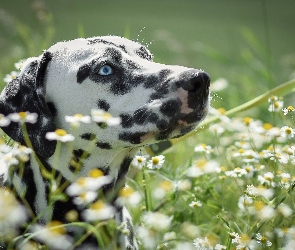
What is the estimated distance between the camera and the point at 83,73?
9.09 ft

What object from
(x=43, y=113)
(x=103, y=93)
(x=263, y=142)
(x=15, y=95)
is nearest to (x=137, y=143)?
(x=103, y=93)

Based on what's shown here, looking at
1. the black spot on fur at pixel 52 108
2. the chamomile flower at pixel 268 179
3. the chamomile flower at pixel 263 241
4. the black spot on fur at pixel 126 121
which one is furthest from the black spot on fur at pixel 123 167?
the chamomile flower at pixel 263 241

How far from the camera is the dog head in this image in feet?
8.52

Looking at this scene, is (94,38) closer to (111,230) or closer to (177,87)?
(177,87)

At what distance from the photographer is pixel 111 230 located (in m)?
2.50

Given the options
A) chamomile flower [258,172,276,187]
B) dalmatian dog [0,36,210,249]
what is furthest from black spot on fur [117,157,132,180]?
chamomile flower [258,172,276,187]

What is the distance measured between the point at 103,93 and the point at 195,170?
0.67 meters

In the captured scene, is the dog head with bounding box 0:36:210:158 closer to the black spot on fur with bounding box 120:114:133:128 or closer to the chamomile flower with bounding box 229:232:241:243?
the black spot on fur with bounding box 120:114:133:128

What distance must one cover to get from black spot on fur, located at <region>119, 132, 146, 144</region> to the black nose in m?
0.30

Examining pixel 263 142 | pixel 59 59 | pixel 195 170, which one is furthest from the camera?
pixel 263 142

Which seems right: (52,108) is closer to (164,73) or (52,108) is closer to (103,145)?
(103,145)

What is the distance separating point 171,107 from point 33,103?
26.7 inches

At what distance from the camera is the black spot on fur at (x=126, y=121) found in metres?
2.66

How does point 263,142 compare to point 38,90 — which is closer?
point 38,90
